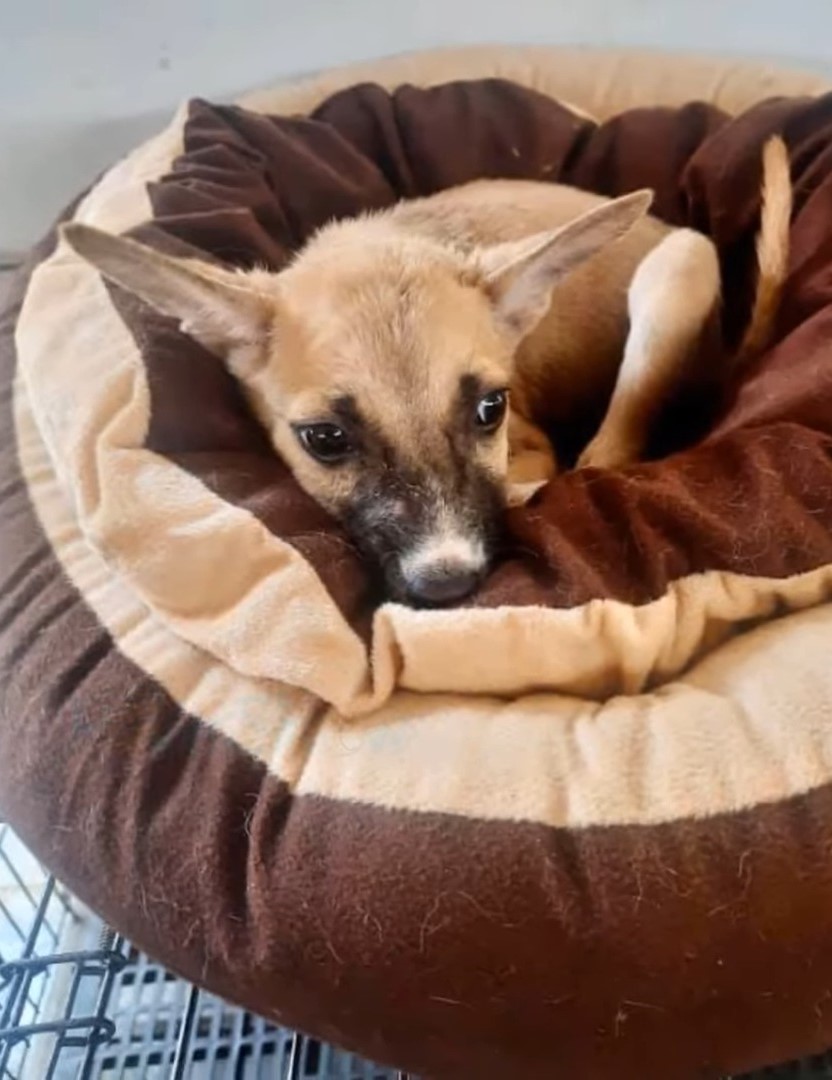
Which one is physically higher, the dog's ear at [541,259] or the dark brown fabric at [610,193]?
the dog's ear at [541,259]

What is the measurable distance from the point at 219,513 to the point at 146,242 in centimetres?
61

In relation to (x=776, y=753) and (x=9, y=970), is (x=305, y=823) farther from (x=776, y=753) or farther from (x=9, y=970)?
(x=9, y=970)

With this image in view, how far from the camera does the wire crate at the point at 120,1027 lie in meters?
1.63

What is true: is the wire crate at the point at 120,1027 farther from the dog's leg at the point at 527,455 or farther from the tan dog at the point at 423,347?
the dog's leg at the point at 527,455

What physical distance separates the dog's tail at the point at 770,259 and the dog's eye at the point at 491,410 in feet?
1.64

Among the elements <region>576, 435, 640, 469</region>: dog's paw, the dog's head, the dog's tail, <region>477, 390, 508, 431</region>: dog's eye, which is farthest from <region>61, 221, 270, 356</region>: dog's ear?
the dog's tail

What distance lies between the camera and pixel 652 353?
190 centimetres

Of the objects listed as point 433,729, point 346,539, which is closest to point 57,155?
point 346,539

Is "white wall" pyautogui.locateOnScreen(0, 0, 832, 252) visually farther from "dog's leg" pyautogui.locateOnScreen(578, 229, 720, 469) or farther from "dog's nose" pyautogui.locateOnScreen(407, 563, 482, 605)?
"dog's nose" pyautogui.locateOnScreen(407, 563, 482, 605)

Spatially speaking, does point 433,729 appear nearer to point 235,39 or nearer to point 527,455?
point 527,455

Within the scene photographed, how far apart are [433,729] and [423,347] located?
511 millimetres

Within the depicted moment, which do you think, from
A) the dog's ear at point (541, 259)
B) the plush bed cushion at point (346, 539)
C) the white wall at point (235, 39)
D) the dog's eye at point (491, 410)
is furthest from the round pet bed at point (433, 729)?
the white wall at point (235, 39)

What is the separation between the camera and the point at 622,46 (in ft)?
8.47

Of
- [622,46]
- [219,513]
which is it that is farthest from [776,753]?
[622,46]
